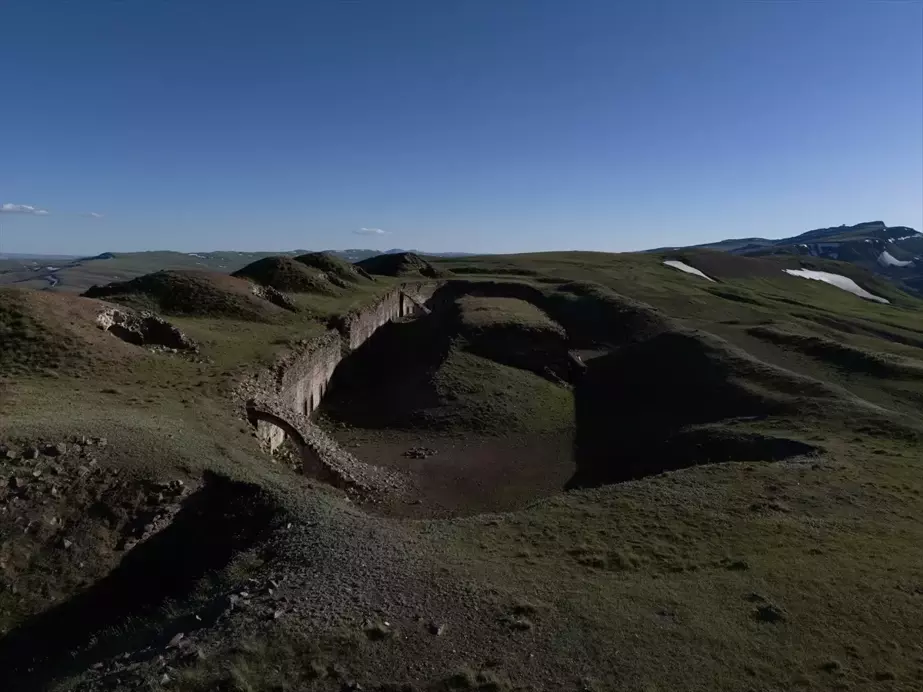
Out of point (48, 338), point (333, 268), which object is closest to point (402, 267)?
point (333, 268)

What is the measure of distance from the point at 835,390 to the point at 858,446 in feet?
22.5

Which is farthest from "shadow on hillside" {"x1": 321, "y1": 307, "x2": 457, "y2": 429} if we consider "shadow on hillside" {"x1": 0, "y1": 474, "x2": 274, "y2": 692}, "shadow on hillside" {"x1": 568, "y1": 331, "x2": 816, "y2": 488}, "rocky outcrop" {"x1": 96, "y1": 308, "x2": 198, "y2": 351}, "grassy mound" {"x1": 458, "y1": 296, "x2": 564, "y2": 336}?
"shadow on hillside" {"x1": 0, "y1": 474, "x2": 274, "y2": 692}

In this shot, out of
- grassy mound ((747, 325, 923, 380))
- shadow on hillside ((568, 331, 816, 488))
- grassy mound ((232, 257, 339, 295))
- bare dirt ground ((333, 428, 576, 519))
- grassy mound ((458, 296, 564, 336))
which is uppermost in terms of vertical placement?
grassy mound ((232, 257, 339, 295))

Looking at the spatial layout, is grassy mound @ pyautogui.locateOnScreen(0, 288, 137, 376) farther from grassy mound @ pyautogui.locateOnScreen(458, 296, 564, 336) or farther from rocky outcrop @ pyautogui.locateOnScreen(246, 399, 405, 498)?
grassy mound @ pyautogui.locateOnScreen(458, 296, 564, 336)

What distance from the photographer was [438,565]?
1290cm

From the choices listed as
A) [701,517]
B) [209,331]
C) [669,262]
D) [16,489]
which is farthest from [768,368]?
[669,262]

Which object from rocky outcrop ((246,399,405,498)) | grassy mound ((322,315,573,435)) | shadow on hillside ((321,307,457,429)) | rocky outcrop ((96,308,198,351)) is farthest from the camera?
shadow on hillside ((321,307,457,429))

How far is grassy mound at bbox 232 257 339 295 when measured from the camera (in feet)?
152

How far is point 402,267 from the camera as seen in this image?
6894cm

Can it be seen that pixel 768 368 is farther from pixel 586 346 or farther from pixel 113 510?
pixel 113 510

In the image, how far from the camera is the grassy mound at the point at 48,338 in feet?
70.1

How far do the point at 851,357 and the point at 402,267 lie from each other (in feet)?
149

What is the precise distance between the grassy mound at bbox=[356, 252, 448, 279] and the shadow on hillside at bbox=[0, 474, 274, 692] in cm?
5207

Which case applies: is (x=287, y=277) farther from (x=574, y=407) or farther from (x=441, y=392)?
(x=574, y=407)
